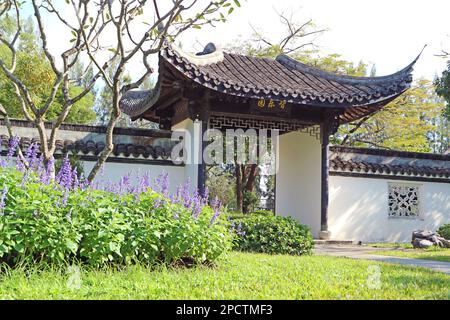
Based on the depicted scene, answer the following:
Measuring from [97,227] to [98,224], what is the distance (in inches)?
2.3

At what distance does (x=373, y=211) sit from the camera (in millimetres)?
12883

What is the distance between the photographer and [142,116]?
12.6 m

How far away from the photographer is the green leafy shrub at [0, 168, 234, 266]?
14.5 ft

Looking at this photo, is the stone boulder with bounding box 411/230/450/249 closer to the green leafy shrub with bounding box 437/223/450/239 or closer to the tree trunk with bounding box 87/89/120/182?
the green leafy shrub with bounding box 437/223/450/239

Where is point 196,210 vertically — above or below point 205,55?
below

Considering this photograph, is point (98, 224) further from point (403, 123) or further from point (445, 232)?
point (403, 123)

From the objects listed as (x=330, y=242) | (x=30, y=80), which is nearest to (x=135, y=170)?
(x=330, y=242)

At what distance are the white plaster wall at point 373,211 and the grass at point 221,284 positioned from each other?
6803mm

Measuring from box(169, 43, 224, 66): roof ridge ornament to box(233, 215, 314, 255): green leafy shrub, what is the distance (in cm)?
319

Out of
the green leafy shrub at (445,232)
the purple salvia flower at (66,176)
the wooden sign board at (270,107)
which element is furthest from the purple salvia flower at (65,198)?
the green leafy shrub at (445,232)

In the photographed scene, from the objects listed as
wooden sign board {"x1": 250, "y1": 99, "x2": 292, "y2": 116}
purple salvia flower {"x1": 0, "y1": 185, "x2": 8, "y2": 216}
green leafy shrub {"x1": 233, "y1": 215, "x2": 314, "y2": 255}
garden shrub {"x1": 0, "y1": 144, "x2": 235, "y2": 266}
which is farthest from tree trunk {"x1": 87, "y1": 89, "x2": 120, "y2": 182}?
wooden sign board {"x1": 250, "y1": 99, "x2": 292, "y2": 116}

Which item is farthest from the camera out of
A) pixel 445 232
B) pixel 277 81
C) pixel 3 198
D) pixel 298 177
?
pixel 298 177

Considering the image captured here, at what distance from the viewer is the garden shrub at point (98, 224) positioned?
4410mm

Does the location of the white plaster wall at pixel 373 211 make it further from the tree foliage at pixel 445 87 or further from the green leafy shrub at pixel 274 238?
the green leafy shrub at pixel 274 238
